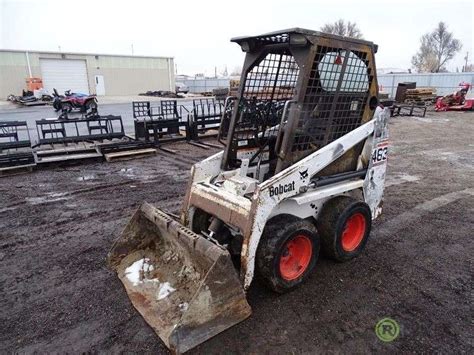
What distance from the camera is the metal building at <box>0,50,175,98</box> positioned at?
31.1m

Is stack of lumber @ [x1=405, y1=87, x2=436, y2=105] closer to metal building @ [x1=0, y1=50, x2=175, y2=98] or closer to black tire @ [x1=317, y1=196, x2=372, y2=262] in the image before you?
black tire @ [x1=317, y1=196, x2=372, y2=262]

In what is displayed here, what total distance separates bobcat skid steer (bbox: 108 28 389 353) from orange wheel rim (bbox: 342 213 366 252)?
0.04 feet

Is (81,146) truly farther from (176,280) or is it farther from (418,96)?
(418,96)

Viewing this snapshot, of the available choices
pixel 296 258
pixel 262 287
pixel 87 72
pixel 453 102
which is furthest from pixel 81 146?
pixel 87 72

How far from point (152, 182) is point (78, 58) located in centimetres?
3250

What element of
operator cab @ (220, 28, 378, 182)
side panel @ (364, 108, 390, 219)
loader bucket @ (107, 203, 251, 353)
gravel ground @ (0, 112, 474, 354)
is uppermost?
operator cab @ (220, 28, 378, 182)

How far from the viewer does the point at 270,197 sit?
10.1 feet

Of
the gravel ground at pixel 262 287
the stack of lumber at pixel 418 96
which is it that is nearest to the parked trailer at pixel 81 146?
the gravel ground at pixel 262 287

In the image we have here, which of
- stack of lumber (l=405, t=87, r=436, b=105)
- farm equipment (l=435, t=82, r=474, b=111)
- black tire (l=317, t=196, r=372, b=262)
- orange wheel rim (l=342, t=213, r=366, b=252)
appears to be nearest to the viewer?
black tire (l=317, t=196, r=372, b=262)

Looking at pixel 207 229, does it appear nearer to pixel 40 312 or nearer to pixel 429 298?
pixel 40 312

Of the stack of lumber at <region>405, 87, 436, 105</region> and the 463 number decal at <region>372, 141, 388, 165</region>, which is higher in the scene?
the 463 number decal at <region>372, 141, 388, 165</region>

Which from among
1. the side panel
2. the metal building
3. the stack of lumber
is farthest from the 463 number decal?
the metal building

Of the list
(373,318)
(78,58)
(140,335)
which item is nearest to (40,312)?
(140,335)

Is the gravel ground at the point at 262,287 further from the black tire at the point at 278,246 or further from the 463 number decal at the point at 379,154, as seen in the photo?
the 463 number decal at the point at 379,154
